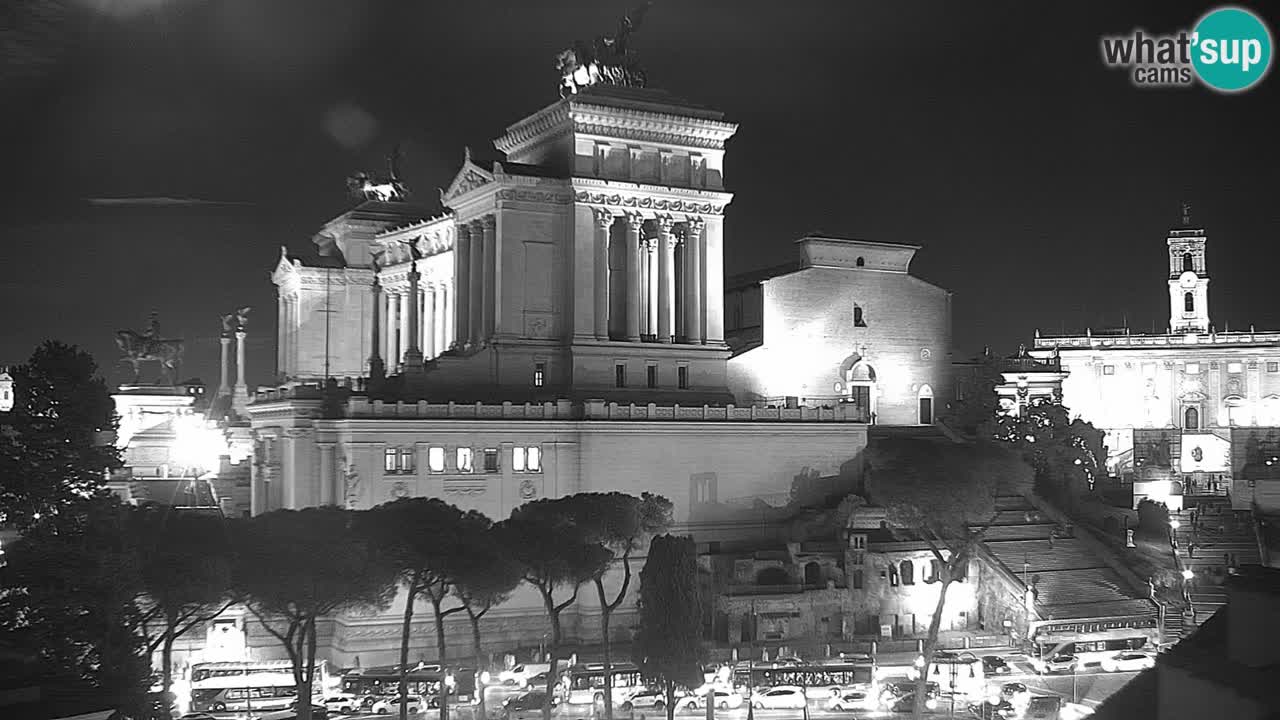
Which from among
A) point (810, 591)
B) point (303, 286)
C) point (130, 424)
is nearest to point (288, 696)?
point (810, 591)

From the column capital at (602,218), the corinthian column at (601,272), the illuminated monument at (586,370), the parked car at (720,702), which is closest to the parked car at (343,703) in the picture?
the illuminated monument at (586,370)

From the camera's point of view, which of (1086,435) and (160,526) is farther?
(1086,435)

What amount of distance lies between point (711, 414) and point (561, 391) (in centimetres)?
891

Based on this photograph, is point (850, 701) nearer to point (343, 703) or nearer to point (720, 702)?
point (720, 702)

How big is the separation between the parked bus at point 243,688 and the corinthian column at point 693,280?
32.0 metres

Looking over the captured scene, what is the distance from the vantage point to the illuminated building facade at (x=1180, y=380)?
126875 mm

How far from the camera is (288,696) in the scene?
176ft

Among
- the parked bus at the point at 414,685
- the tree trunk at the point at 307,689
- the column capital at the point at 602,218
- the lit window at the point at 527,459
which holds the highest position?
the column capital at the point at 602,218

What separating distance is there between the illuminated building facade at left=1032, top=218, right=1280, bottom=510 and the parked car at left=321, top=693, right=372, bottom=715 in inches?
3507

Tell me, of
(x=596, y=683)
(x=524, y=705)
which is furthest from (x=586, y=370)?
(x=524, y=705)

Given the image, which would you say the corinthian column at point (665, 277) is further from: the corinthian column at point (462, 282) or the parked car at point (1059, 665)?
the parked car at point (1059, 665)

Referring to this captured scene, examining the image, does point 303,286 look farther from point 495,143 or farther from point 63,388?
point 63,388

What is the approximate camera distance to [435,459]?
6462 centimetres

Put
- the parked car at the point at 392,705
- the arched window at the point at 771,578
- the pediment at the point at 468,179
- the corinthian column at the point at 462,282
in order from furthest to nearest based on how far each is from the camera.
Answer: the corinthian column at the point at 462,282 → the pediment at the point at 468,179 → the arched window at the point at 771,578 → the parked car at the point at 392,705
